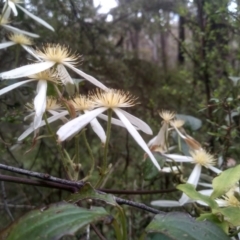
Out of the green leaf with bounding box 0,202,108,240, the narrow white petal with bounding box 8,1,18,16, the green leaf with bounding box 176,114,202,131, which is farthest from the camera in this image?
the green leaf with bounding box 176,114,202,131

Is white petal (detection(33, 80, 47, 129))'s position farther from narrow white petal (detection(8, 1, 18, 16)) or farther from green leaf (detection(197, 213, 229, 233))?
narrow white petal (detection(8, 1, 18, 16))

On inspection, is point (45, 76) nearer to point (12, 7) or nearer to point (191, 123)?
point (12, 7)

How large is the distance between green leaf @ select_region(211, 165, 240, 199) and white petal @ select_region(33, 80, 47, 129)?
0.23 metres

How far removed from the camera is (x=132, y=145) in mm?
1565

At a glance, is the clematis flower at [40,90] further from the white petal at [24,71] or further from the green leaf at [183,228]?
the green leaf at [183,228]

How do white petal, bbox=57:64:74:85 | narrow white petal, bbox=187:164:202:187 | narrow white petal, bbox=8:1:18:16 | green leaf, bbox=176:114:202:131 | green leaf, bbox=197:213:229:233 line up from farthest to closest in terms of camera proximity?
green leaf, bbox=176:114:202:131 < narrow white petal, bbox=8:1:18:16 < narrow white petal, bbox=187:164:202:187 < white petal, bbox=57:64:74:85 < green leaf, bbox=197:213:229:233

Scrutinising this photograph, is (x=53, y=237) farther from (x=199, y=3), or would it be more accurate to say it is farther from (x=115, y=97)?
(x=199, y=3)

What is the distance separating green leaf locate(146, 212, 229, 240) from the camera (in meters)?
0.46

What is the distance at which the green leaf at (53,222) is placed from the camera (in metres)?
0.44

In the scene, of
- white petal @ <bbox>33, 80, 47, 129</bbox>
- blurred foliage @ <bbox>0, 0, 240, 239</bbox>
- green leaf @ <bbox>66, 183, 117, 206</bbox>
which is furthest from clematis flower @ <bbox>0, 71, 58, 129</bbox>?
blurred foliage @ <bbox>0, 0, 240, 239</bbox>

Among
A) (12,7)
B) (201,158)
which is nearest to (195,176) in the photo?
(201,158)

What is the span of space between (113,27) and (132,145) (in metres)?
0.43

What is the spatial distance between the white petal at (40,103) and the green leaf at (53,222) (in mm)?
138

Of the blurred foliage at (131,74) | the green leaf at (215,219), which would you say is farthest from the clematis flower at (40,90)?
the blurred foliage at (131,74)
